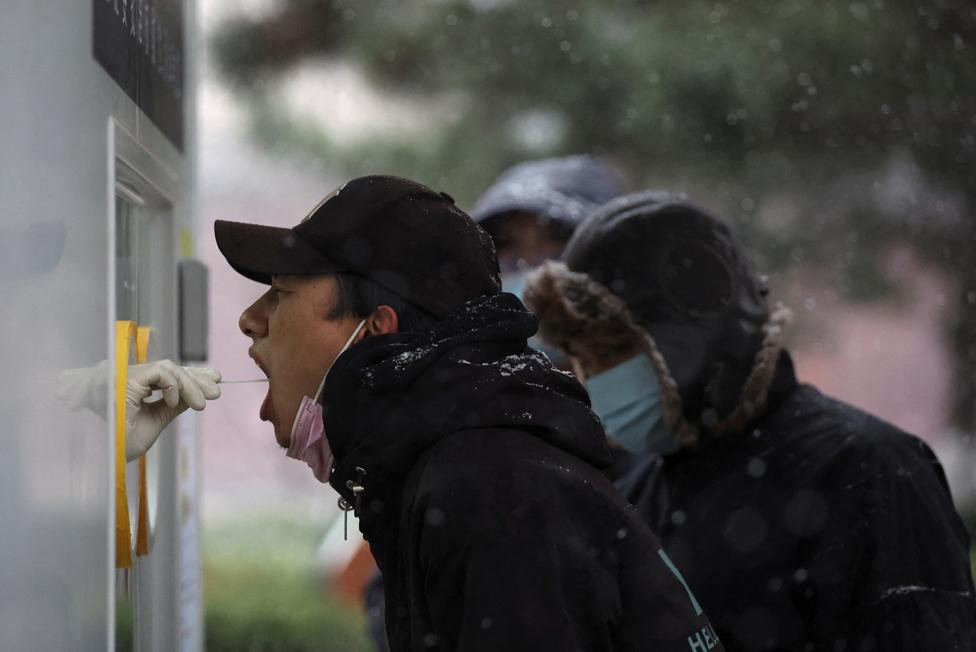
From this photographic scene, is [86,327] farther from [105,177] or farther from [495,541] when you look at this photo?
[495,541]

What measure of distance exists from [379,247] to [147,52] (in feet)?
2.10

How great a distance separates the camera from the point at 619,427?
2.96 metres

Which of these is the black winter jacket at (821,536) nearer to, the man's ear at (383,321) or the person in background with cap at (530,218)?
the man's ear at (383,321)

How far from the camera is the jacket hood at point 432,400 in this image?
1.71 meters

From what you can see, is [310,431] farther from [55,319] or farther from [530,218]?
[530,218]

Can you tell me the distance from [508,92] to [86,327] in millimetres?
7596

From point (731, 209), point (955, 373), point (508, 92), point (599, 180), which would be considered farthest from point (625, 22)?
point (599, 180)

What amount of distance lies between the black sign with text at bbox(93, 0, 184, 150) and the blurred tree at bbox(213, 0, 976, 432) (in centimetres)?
621

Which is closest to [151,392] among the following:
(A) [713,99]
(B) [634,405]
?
(B) [634,405]

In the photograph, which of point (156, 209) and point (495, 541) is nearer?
point (495, 541)

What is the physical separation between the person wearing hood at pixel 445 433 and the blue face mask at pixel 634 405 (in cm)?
104

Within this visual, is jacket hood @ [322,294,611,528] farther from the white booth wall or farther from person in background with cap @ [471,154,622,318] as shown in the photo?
Result: person in background with cap @ [471,154,622,318]

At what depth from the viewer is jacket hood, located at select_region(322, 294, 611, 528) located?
5.62 feet

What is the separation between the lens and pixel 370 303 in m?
1.87
